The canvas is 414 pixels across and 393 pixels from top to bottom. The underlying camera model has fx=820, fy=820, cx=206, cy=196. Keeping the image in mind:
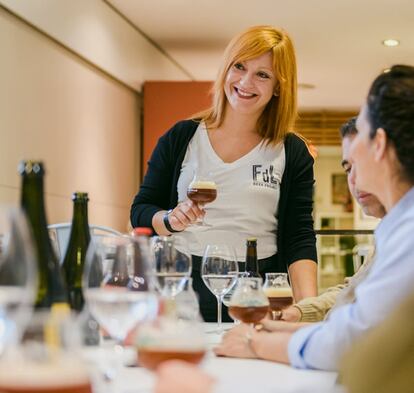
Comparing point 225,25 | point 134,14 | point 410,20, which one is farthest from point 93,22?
point 410,20

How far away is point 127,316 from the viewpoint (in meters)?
1.10

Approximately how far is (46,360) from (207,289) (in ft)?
5.23

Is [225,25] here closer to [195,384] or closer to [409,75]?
[409,75]

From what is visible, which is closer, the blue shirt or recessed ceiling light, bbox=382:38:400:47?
the blue shirt

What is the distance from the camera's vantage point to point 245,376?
129cm

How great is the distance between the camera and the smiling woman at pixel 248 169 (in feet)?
8.07

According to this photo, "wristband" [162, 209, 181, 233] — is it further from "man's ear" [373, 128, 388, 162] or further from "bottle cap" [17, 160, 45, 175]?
"bottle cap" [17, 160, 45, 175]

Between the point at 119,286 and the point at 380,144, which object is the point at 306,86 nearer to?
the point at 380,144

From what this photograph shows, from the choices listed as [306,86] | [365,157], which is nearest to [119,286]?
[365,157]

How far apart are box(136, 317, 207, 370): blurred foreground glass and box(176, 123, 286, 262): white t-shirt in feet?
4.49

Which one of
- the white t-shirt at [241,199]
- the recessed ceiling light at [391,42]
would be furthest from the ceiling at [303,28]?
the white t-shirt at [241,199]

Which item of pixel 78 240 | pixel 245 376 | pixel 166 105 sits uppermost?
pixel 166 105

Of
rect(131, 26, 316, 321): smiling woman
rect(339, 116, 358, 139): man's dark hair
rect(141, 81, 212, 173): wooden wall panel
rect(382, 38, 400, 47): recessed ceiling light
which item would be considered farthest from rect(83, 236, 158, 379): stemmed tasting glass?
rect(382, 38, 400, 47): recessed ceiling light

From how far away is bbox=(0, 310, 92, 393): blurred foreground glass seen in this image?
0.79m
